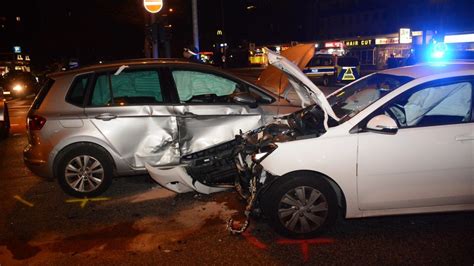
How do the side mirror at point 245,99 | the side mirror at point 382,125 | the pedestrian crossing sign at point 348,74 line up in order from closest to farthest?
the side mirror at point 382,125, the side mirror at point 245,99, the pedestrian crossing sign at point 348,74

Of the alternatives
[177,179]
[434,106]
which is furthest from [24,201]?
[434,106]

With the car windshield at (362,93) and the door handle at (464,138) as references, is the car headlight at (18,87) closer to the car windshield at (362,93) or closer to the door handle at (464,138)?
the car windshield at (362,93)

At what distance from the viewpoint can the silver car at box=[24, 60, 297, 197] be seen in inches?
221

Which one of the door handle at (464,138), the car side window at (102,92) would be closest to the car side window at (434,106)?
the door handle at (464,138)

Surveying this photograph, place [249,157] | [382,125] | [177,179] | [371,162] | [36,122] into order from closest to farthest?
[382,125] < [371,162] < [249,157] < [177,179] < [36,122]

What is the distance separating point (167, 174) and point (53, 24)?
36.1 metres

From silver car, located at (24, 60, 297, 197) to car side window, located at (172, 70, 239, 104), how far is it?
0.03 meters

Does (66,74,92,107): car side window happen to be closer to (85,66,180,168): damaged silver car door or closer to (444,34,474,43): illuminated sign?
(85,66,180,168): damaged silver car door

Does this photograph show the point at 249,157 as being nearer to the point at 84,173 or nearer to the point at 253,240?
the point at 253,240

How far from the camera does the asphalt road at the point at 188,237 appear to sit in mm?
3990

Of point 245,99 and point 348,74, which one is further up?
point 348,74

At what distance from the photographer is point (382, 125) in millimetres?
3988

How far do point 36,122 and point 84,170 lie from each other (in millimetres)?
838

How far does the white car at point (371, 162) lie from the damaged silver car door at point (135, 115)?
1.68 metres
